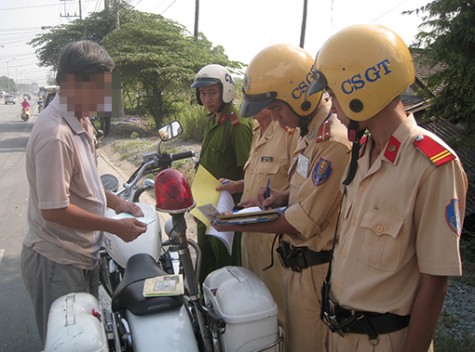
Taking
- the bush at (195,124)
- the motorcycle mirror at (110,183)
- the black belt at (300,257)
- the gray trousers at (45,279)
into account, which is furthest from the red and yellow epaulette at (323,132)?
the bush at (195,124)

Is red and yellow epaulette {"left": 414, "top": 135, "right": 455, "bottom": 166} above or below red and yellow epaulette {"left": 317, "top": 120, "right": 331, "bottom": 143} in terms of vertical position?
above

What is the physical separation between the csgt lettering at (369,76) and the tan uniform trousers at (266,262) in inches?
51.1

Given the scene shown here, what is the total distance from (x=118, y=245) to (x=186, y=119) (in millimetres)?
11143

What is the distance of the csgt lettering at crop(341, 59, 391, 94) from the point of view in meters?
1.47

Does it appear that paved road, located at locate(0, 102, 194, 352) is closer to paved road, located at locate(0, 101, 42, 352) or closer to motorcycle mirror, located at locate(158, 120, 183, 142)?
paved road, located at locate(0, 101, 42, 352)

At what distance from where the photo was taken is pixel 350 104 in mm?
1532

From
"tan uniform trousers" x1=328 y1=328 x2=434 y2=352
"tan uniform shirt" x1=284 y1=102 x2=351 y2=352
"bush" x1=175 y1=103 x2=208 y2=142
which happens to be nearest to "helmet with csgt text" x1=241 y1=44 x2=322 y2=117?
"tan uniform shirt" x1=284 y1=102 x2=351 y2=352

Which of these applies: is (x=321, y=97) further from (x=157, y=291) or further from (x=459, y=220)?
(x=157, y=291)

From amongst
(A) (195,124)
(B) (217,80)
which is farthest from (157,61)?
(B) (217,80)

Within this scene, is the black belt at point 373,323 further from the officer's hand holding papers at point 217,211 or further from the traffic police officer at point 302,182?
the officer's hand holding papers at point 217,211

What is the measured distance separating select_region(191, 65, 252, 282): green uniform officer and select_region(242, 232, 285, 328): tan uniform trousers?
2.38ft

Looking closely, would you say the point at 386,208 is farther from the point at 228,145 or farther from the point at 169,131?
the point at 228,145

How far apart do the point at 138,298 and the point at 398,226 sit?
1082 mm

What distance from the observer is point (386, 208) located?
4.57 ft
